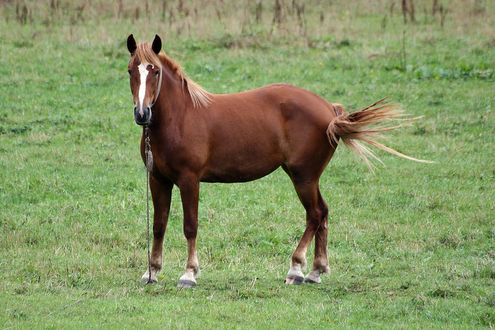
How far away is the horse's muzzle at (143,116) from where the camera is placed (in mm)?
6496

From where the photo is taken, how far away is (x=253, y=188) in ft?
36.6

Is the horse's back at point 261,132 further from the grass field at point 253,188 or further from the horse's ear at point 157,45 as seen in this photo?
the grass field at point 253,188

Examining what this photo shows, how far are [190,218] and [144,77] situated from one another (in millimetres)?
1590

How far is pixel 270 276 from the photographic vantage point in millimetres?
7711

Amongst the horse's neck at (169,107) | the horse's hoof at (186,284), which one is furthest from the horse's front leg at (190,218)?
the horse's neck at (169,107)

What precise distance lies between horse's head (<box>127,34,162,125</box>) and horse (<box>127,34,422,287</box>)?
0.04 m

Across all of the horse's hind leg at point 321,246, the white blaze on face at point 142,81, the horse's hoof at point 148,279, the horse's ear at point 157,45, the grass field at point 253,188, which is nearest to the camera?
the grass field at point 253,188

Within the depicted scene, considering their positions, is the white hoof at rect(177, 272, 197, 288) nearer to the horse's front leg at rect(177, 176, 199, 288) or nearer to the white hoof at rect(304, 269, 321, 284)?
the horse's front leg at rect(177, 176, 199, 288)

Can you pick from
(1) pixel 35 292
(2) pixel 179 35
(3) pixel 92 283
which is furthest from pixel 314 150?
(2) pixel 179 35

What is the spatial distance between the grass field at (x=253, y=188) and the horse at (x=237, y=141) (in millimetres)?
560

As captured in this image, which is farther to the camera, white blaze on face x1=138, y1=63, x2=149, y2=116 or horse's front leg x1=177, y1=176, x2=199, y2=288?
horse's front leg x1=177, y1=176, x2=199, y2=288

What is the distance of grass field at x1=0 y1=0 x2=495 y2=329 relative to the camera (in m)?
6.43

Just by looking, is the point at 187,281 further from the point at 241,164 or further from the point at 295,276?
the point at 241,164

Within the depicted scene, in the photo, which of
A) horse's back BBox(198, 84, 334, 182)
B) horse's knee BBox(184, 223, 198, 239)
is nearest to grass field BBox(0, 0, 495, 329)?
horse's knee BBox(184, 223, 198, 239)
